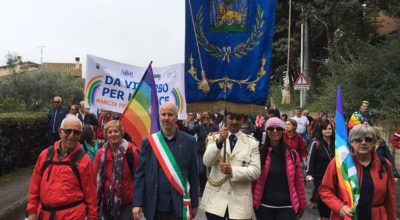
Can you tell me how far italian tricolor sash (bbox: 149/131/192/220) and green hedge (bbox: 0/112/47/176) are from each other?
7.09 meters

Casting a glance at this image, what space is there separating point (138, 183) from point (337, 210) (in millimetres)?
1871

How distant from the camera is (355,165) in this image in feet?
12.0

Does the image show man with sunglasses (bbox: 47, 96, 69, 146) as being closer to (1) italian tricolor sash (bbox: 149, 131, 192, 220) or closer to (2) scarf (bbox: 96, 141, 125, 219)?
→ (2) scarf (bbox: 96, 141, 125, 219)

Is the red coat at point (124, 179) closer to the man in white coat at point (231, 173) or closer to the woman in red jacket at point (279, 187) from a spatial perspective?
the man in white coat at point (231, 173)

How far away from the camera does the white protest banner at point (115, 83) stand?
24.7 ft

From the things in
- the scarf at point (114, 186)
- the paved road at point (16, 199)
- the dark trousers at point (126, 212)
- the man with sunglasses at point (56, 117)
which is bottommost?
the paved road at point (16, 199)

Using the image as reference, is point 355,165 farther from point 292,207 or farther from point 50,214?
point 50,214

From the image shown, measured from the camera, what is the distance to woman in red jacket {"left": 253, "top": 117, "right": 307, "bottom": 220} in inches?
167

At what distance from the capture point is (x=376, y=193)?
3.55m

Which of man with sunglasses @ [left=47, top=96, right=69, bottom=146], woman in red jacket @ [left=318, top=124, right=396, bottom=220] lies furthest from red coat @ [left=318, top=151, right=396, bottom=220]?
man with sunglasses @ [left=47, top=96, right=69, bottom=146]

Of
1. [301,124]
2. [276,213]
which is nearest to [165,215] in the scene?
[276,213]

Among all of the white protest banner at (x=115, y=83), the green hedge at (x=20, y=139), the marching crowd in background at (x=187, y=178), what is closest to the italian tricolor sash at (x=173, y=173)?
the marching crowd in background at (x=187, y=178)

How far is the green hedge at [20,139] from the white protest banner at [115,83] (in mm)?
3361

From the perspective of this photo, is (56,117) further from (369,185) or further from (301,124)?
(369,185)
